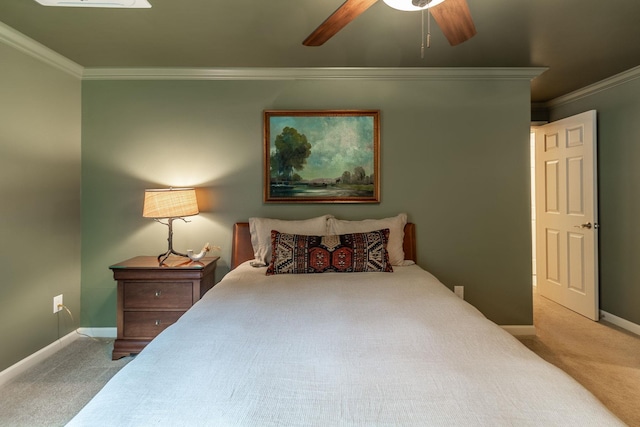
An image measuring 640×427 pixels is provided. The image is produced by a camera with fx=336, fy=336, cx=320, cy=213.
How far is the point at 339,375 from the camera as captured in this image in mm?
1021

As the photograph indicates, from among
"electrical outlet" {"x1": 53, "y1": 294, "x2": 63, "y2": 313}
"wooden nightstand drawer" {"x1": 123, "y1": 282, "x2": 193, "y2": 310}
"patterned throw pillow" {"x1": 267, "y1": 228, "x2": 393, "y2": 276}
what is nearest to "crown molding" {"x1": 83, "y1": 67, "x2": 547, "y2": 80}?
"patterned throw pillow" {"x1": 267, "y1": 228, "x2": 393, "y2": 276}

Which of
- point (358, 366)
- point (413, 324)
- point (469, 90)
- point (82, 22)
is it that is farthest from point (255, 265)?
point (469, 90)

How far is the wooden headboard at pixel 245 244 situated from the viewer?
114 inches

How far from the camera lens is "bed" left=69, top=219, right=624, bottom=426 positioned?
0.83 metres

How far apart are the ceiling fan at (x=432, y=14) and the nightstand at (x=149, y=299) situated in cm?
185

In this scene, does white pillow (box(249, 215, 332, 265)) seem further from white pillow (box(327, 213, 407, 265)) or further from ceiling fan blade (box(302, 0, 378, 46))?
ceiling fan blade (box(302, 0, 378, 46))

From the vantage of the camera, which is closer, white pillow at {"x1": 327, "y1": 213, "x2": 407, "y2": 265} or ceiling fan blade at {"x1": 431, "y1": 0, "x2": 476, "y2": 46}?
ceiling fan blade at {"x1": 431, "y1": 0, "x2": 476, "y2": 46}

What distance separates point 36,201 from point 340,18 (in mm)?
2592

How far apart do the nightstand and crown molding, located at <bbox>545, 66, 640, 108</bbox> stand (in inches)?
160

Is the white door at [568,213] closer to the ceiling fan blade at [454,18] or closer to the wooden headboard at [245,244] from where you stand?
the wooden headboard at [245,244]

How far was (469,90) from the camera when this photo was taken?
302 centimetres

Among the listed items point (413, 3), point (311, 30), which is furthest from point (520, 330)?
point (311, 30)

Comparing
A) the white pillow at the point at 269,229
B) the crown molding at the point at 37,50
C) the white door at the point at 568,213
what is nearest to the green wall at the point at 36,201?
the crown molding at the point at 37,50

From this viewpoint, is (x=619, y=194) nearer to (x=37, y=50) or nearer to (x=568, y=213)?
(x=568, y=213)
